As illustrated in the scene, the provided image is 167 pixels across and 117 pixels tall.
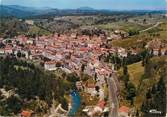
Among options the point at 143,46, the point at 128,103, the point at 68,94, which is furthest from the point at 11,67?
the point at 143,46

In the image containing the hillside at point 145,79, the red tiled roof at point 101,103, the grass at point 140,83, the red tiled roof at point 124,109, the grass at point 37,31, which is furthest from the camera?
the grass at point 37,31

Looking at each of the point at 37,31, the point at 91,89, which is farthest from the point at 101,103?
the point at 37,31

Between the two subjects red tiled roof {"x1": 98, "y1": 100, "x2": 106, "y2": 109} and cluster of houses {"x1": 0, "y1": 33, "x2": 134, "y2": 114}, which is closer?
red tiled roof {"x1": 98, "y1": 100, "x2": 106, "y2": 109}

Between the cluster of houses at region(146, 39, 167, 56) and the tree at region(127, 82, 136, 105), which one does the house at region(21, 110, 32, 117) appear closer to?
the tree at region(127, 82, 136, 105)

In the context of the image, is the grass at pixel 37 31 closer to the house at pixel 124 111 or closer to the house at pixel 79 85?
the house at pixel 79 85

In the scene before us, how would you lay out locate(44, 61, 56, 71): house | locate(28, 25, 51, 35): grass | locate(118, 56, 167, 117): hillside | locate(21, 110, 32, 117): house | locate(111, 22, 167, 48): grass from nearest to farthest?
1. locate(21, 110, 32, 117): house
2. locate(118, 56, 167, 117): hillside
3. locate(44, 61, 56, 71): house
4. locate(111, 22, 167, 48): grass
5. locate(28, 25, 51, 35): grass

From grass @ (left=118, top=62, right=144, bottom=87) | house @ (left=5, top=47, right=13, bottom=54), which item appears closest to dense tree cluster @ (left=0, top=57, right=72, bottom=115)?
grass @ (left=118, top=62, right=144, bottom=87)

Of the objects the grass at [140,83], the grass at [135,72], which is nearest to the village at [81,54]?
the grass at [140,83]

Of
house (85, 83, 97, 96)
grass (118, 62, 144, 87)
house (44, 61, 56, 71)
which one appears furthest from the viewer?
house (44, 61, 56, 71)
